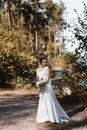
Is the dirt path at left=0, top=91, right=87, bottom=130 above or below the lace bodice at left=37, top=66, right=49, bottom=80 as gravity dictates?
below

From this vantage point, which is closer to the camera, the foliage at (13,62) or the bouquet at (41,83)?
the bouquet at (41,83)

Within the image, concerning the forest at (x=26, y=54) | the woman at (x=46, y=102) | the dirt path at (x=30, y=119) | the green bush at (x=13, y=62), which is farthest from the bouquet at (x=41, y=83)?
the green bush at (x=13, y=62)

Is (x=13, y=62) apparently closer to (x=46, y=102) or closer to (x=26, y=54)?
(x=26, y=54)

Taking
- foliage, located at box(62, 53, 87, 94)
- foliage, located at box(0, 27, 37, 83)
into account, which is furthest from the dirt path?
foliage, located at box(0, 27, 37, 83)

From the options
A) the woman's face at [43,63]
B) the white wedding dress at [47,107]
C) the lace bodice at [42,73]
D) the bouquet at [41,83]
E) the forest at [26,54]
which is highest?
the woman's face at [43,63]

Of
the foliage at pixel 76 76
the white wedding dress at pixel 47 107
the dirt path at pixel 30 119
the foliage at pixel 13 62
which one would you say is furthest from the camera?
the foliage at pixel 13 62

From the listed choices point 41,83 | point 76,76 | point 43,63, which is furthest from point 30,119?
point 76,76

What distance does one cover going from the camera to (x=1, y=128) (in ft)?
39.1

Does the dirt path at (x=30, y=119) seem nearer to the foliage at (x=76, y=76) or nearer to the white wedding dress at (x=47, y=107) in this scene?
the white wedding dress at (x=47, y=107)

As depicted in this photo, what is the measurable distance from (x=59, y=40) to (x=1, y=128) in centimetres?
8076

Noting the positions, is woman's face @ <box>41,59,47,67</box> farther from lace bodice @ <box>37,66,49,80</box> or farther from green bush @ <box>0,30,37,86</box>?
green bush @ <box>0,30,37,86</box>

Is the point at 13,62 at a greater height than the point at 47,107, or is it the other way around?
the point at 47,107

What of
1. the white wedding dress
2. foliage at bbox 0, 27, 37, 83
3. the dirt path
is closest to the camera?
the dirt path

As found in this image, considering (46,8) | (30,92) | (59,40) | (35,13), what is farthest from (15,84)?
(59,40)
